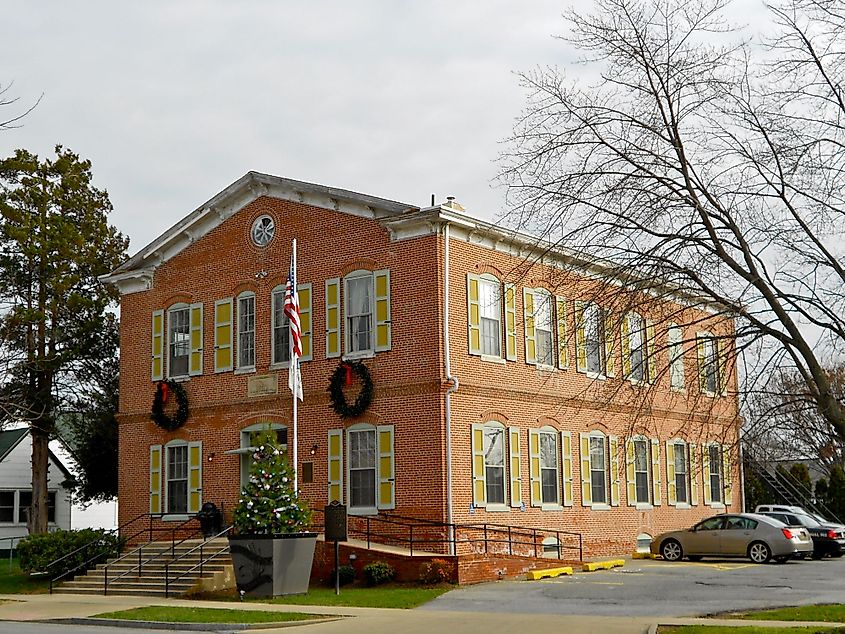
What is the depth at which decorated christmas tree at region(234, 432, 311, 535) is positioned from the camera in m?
23.3

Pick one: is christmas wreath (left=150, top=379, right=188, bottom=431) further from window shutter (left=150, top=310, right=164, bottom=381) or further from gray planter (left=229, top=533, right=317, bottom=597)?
gray planter (left=229, top=533, right=317, bottom=597)

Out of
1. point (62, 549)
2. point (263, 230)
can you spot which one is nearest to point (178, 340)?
point (263, 230)

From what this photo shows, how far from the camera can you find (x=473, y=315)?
1096 inches

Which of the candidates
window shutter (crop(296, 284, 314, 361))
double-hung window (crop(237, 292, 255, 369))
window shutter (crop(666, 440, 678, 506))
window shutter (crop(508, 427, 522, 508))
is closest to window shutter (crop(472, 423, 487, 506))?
window shutter (crop(508, 427, 522, 508))

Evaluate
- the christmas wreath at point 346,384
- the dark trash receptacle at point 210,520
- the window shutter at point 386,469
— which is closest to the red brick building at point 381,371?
the window shutter at point 386,469

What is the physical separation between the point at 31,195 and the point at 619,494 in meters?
22.1

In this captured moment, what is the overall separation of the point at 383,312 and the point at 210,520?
7.38 m

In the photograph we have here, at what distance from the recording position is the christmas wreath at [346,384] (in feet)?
91.4

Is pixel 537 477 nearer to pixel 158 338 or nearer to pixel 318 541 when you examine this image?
pixel 318 541

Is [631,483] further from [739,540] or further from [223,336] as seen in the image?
[223,336]

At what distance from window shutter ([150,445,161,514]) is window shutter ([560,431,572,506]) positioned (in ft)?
37.1

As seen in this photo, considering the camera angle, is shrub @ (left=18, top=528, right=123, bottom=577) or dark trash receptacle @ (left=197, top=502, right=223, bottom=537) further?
dark trash receptacle @ (left=197, top=502, right=223, bottom=537)

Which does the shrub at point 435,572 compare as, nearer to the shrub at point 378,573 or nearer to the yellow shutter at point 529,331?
the shrub at point 378,573

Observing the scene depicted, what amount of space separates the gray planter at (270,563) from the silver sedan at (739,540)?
1129cm
